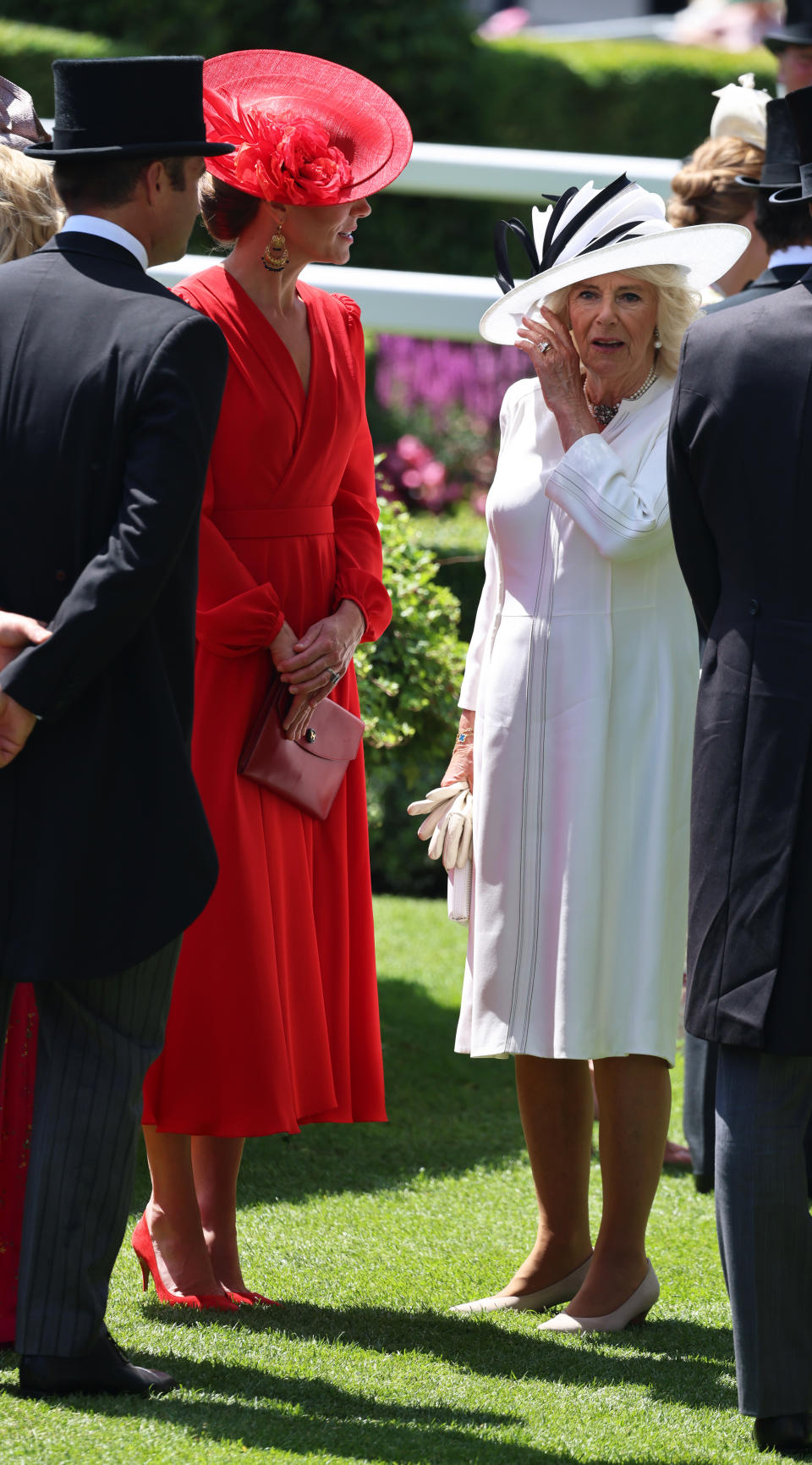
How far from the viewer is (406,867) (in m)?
8.08

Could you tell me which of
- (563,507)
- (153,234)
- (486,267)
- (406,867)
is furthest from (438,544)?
(486,267)

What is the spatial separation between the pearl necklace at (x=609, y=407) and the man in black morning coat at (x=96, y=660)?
111cm

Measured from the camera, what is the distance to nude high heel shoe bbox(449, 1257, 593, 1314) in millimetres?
3775

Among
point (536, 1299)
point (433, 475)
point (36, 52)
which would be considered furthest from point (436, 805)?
point (36, 52)

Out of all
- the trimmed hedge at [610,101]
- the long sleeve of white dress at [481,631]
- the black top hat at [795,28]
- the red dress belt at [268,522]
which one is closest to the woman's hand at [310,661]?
the red dress belt at [268,522]

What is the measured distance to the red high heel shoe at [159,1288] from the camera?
3543 millimetres

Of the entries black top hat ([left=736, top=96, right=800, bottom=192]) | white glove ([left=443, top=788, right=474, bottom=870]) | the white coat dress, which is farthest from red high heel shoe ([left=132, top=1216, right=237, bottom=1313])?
black top hat ([left=736, top=96, right=800, bottom=192])

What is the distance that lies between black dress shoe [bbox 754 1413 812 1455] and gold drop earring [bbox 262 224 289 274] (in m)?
2.27

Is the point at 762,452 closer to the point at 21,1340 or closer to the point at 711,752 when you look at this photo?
the point at 711,752

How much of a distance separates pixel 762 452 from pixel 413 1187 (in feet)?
7.92

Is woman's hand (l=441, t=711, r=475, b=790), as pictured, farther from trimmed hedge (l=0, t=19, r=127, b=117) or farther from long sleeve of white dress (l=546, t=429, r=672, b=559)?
trimmed hedge (l=0, t=19, r=127, b=117)

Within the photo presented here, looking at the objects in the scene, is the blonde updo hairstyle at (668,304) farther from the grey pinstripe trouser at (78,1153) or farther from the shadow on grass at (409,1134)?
the shadow on grass at (409,1134)

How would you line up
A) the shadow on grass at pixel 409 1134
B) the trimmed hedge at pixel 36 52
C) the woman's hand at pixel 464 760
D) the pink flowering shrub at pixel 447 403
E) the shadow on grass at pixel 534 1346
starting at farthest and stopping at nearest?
the trimmed hedge at pixel 36 52 < the pink flowering shrub at pixel 447 403 < the shadow on grass at pixel 409 1134 < the woman's hand at pixel 464 760 < the shadow on grass at pixel 534 1346

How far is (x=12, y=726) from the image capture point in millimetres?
2789
